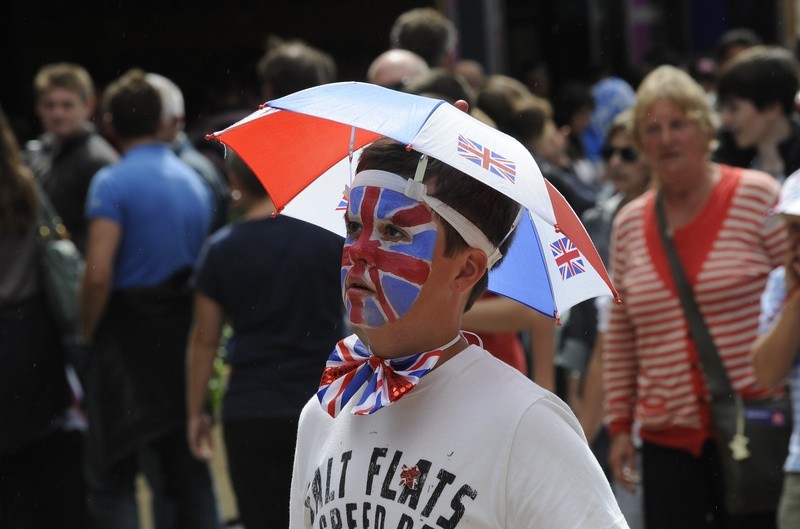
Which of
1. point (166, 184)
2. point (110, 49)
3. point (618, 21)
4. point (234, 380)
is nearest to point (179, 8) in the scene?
point (110, 49)

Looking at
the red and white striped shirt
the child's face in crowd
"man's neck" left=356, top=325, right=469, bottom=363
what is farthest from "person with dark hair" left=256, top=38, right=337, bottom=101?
"man's neck" left=356, top=325, right=469, bottom=363

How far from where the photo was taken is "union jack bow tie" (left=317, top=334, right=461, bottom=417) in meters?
2.19

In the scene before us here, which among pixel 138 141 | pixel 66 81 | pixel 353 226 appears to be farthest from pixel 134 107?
pixel 353 226

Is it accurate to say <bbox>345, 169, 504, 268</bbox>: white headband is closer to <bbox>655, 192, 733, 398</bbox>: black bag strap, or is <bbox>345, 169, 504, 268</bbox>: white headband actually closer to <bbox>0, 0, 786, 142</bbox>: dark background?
<bbox>655, 192, 733, 398</bbox>: black bag strap

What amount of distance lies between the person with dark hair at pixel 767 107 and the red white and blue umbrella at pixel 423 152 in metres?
3.12

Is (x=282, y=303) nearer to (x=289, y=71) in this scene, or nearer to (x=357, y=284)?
(x=289, y=71)

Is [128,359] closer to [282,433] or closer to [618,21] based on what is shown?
[282,433]

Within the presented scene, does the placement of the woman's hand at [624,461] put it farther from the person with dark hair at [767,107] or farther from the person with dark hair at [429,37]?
the person with dark hair at [429,37]

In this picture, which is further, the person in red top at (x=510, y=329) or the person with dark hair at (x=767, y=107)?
the person with dark hair at (x=767, y=107)

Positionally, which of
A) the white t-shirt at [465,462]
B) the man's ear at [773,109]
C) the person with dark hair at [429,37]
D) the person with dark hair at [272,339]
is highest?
the white t-shirt at [465,462]

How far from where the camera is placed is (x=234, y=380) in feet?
16.0

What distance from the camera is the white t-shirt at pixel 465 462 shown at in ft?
6.68

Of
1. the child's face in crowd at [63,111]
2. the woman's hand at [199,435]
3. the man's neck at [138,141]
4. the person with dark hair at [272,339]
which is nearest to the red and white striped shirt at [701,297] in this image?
the person with dark hair at [272,339]

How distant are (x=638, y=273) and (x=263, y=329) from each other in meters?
1.37
